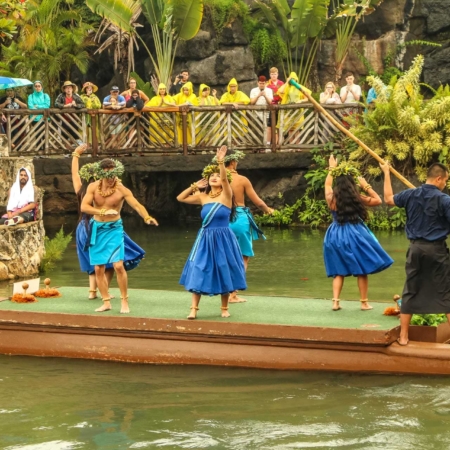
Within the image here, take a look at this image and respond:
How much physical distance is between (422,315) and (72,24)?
18.5 m

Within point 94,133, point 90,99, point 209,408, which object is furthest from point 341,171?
point 90,99

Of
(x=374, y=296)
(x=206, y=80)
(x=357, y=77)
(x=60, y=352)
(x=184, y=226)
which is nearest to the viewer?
(x=60, y=352)

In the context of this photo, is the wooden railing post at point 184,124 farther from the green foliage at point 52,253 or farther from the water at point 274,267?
the green foliage at point 52,253

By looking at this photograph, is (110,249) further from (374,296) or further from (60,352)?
(374,296)

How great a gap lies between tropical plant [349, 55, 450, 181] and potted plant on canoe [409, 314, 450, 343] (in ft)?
30.2

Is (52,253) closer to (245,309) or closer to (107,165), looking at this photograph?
(107,165)

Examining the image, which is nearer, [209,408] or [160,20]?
[209,408]

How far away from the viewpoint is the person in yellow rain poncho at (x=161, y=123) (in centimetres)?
1914

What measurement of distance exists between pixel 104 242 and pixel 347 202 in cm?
228

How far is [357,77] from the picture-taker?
85.8 ft

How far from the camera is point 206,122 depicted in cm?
1917

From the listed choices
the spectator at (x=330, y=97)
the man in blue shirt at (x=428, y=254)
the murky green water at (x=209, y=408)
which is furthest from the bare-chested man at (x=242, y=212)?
the spectator at (x=330, y=97)

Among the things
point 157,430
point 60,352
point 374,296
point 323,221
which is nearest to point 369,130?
point 323,221

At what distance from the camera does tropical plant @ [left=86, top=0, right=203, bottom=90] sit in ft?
70.6
